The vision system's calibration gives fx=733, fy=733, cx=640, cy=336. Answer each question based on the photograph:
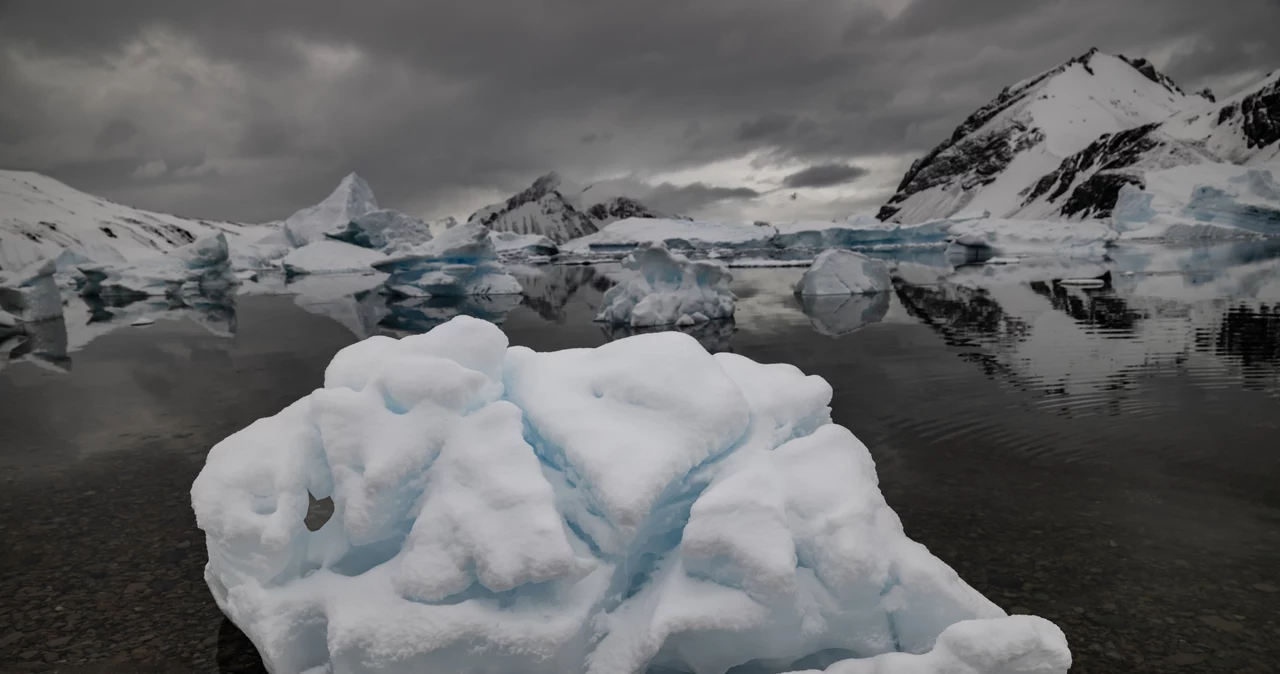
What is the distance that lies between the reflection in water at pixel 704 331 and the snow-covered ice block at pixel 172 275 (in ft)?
75.3

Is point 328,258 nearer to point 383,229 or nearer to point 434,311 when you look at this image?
point 383,229

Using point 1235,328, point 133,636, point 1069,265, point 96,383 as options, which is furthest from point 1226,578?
point 1069,265

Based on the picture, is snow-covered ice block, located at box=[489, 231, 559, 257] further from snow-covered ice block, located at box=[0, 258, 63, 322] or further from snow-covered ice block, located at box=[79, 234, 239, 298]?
snow-covered ice block, located at box=[0, 258, 63, 322]

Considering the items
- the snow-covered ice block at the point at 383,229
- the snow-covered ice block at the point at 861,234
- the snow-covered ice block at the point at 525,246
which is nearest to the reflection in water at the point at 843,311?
the snow-covered ice block at the point at 383,229

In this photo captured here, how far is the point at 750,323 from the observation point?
17.6 m

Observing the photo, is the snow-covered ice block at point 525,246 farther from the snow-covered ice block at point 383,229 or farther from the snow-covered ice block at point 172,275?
the snow-covered ice block at point 172,275

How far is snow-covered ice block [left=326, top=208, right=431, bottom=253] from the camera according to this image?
42.8 metres

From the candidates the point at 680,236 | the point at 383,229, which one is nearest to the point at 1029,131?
the point at 680,236

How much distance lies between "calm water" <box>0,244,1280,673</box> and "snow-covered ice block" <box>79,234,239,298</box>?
17338mm

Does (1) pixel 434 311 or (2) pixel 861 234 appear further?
(2) pixel 861 234

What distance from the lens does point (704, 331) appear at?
16484 mm

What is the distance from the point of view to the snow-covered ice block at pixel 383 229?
42781 mm

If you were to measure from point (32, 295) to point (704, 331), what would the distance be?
21.3 meters

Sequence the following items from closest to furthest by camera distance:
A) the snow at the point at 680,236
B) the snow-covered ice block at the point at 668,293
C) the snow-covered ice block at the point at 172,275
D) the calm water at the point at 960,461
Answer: the calm water at the point at 960,461
the snow-covered ice block at the point at 668,293
the snow-covered ice block at the point at 172,275
the snow at the point at 680,236
